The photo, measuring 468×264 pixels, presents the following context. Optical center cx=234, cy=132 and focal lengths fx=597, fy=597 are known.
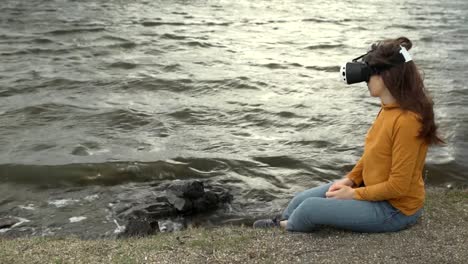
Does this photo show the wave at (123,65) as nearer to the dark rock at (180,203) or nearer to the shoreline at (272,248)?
the dark rock at (180,203)

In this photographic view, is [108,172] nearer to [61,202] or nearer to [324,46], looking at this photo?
[61,202]

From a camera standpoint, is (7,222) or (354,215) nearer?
(354,215)

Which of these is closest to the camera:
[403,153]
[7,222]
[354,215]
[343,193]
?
[403,153]

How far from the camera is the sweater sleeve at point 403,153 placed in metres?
4.84

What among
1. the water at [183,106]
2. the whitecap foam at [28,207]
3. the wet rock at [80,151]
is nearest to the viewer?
the whitecap foam at [28,207]

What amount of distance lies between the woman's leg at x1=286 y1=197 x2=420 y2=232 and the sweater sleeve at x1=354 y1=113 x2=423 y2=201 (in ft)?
0.89

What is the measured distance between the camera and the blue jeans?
5.21 meters

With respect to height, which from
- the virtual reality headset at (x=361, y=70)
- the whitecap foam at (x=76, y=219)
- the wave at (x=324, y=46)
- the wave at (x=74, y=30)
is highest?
the virtual reality headset at (x=361, y=70)

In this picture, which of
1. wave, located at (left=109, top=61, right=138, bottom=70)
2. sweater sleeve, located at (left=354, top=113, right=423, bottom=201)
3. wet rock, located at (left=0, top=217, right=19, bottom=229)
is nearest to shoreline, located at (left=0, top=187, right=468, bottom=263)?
sweater sleeve, located at (left=354, top=113, right=423, bottom=201)

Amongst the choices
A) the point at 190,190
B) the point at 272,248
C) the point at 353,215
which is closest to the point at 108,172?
the point at 190,190

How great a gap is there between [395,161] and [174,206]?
3.05m

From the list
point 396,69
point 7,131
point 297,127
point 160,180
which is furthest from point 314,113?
point 396,69

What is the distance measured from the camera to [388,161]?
505cm

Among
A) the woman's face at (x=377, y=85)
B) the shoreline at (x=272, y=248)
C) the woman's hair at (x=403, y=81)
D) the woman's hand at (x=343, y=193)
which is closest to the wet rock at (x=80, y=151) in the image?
the shoreline at (x=272, y=248)
